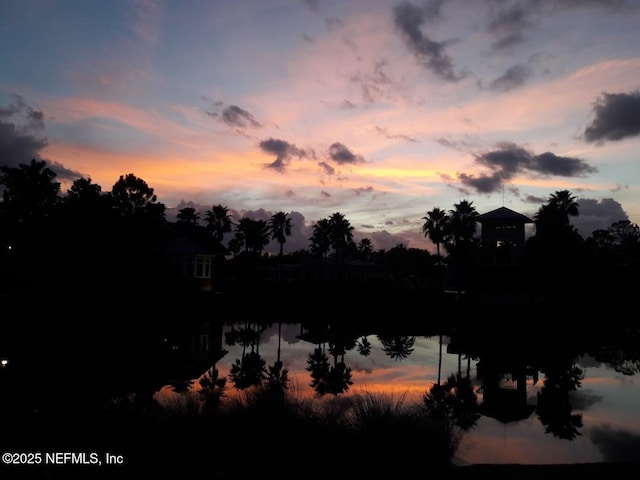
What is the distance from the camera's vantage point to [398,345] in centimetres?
2739

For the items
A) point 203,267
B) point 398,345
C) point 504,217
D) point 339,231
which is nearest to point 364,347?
point 398,345

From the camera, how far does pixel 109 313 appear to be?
1077 inches

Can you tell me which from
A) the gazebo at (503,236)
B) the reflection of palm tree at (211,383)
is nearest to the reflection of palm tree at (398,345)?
the reflection of palm tree at (211,383)

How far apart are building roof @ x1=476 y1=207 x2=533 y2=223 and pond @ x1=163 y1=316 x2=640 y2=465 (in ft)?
32.1

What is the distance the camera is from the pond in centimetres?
1112

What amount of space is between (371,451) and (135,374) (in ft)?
31.7

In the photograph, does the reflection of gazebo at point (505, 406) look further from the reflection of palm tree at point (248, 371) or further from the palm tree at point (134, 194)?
the palm tree at point (134, 194)

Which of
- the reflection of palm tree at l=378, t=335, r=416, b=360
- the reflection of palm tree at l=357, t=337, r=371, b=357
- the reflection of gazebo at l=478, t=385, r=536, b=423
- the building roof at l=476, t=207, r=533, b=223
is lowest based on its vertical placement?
the reflection of palm tree at l=378, t=335, r=416, b=360

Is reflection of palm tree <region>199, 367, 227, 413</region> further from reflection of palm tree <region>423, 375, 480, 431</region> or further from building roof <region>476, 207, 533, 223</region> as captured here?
building roof <region>476, 207, 533, 223</region>

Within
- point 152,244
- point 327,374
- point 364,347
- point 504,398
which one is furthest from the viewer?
point 152,244

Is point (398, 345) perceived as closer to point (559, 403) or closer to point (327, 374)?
point (327, 374)

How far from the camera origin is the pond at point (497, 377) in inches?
438

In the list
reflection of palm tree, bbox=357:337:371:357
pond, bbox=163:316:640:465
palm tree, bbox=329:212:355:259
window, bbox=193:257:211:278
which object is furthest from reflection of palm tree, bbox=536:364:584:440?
palm tree, bbox=329:212:355:259

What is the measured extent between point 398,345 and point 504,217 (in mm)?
17718
